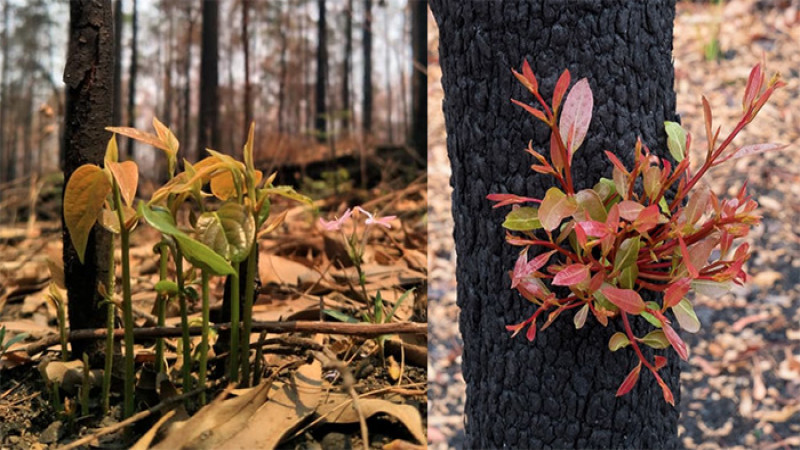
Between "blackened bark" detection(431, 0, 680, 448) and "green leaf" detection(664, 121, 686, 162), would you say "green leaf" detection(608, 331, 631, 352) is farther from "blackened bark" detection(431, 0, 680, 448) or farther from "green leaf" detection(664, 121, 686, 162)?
"green leaf" detection(664, 121, 686, 162)

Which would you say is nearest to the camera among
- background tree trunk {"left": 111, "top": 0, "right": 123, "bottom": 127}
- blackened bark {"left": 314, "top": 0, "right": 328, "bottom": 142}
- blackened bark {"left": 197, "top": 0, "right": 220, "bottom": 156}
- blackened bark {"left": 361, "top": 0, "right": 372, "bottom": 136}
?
background tree trunk {"left": 111, "top": 0, "right": 123, "bottom": 127}

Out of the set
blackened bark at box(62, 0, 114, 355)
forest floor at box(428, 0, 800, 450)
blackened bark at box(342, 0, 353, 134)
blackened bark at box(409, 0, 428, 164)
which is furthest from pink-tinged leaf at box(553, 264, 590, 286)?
blackened bark at box(342, 0, 353, 134)

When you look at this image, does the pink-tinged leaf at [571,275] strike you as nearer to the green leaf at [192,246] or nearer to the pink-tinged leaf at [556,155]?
the pink-tinged leaf at [556,155]

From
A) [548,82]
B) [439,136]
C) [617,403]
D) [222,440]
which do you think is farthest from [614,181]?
[439,136]

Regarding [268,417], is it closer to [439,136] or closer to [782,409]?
[782,409]

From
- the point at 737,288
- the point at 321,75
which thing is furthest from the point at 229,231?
the point at 321,75

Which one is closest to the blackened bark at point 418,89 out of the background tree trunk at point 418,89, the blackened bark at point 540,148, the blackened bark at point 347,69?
the background tree trunk at point 418,89
